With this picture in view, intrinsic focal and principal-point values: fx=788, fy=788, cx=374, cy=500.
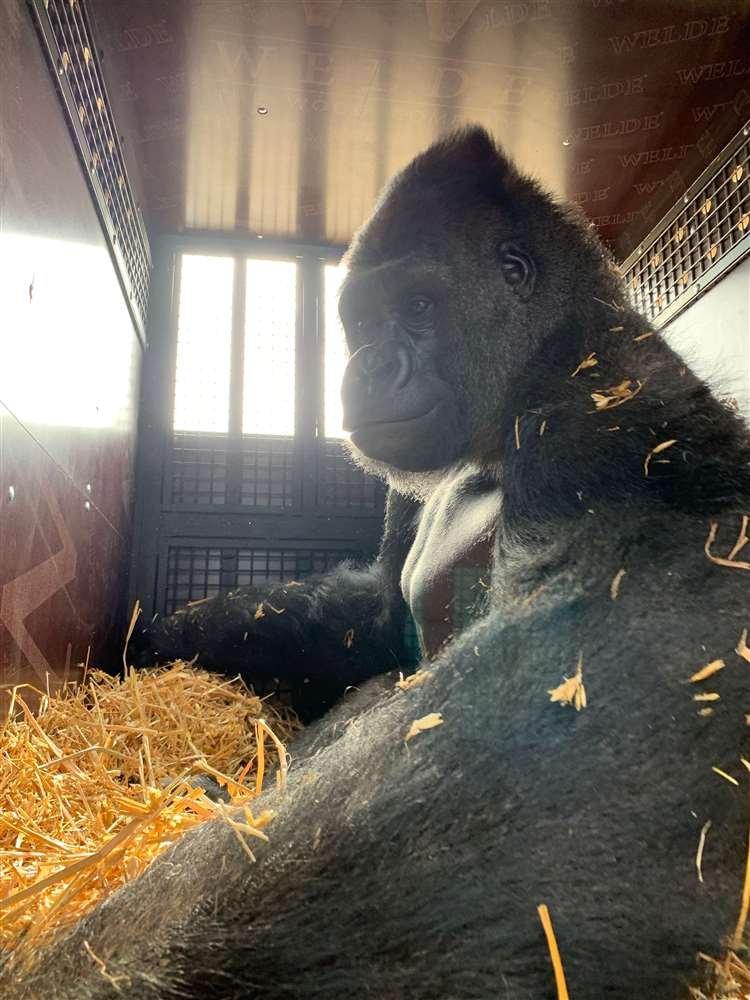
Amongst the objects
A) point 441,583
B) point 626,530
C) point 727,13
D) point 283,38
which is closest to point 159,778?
point 441,583

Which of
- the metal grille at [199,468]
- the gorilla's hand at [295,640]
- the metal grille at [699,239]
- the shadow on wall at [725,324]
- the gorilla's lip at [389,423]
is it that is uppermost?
the metal grille at [699,239]

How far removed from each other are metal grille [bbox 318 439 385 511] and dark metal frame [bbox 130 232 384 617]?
4 cm

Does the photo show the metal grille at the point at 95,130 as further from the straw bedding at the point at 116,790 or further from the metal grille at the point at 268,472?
the straw bedding at the point at 116,790

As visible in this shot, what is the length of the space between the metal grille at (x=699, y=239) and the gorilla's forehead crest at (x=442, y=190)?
0.82 m

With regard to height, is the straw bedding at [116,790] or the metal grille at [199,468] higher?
the metal grille at [199,468]

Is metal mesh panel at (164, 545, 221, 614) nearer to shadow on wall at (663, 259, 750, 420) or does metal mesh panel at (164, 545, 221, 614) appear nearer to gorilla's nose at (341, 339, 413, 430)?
gorilla's nose at (341, 339, 413, 430)

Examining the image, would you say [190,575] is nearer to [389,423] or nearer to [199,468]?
[199,468]

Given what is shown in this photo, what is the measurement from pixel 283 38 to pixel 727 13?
67.3 inches

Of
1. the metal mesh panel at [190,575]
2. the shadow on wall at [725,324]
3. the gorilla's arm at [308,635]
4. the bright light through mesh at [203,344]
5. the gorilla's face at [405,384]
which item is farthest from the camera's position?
the bright light through mesh at [203,344]

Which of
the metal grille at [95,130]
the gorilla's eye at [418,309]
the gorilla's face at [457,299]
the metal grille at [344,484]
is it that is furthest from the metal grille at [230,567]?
the gorilla's eye at [418,309]

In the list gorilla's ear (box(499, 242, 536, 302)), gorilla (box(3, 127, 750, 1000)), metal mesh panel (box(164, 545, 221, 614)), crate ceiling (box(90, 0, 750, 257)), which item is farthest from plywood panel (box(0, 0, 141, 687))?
gorilla's ear (box(499, 242, 536, 302))

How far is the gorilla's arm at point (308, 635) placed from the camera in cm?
332

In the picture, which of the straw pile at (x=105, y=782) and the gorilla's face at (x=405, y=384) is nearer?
the straw pile at (x=105, y=782)

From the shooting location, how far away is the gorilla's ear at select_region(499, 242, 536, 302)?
2330 millimetres
